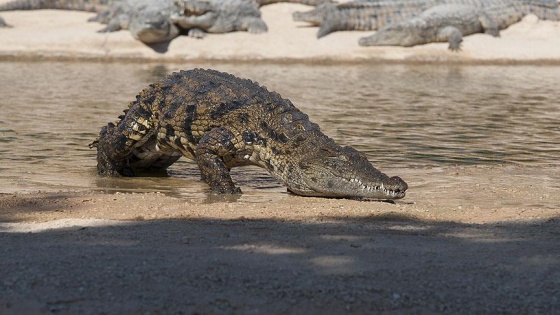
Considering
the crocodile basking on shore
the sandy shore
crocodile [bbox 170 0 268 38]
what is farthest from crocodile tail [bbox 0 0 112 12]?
crocodile [bbox 170 0 268 38]

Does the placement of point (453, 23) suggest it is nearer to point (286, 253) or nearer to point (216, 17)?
point (216, 17)

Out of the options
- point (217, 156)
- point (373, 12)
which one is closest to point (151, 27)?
point (373, 12)

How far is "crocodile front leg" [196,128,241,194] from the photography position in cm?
732

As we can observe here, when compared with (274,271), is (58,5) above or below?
below

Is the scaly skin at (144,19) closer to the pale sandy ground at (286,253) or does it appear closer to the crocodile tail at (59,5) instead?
the crocodile tail at (59,5)

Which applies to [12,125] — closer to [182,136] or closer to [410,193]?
[182,136]

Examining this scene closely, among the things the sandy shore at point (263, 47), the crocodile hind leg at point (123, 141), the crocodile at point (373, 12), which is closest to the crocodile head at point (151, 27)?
the sandy shore at point (263, 47)

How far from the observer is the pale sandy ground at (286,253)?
149 inches

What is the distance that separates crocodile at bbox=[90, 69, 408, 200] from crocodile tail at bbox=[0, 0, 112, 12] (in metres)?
16.6

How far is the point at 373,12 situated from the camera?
927 inches

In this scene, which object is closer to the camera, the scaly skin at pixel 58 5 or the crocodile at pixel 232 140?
the crocodile at pixel 232 140

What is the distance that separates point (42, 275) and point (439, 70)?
1661cm

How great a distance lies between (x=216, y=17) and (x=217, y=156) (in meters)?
15.3

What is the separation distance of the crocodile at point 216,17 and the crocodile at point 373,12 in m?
1.15
